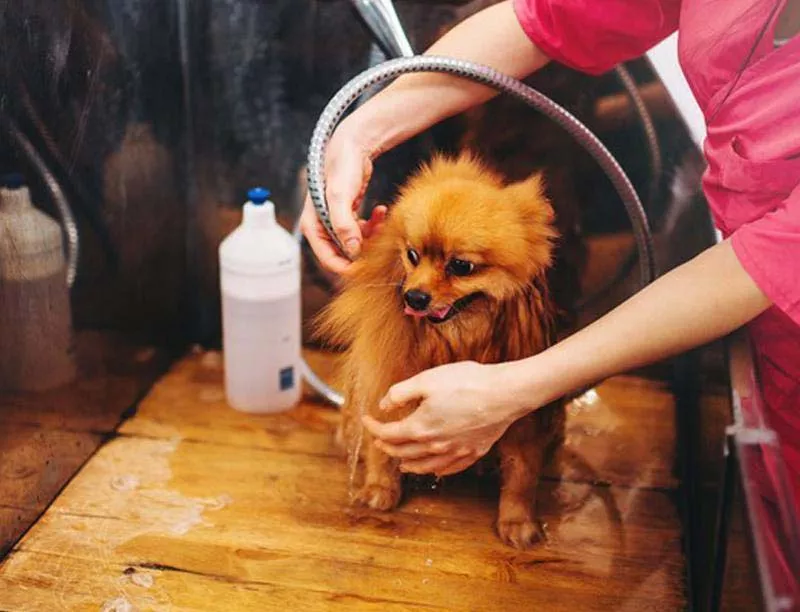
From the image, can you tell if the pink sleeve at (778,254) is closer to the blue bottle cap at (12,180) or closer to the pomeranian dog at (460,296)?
the pomeranian dog at (460,296)

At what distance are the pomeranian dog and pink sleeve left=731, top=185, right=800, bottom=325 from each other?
281 mm

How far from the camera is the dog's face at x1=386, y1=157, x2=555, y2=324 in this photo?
1.04 m

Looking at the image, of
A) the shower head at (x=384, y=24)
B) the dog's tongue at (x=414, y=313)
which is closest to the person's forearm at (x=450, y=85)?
the shower head at (x=384, y=24)

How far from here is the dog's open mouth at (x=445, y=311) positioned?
3.50 feet

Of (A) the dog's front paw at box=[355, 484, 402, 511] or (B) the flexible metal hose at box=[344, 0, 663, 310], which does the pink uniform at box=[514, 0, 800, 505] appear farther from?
(A) the dog's front paw at box=[355, 484, 402, 511]

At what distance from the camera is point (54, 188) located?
1217mm

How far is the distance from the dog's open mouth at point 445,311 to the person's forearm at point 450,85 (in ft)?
0.81

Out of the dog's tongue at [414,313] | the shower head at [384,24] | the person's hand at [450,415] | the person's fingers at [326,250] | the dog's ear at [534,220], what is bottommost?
the person's hand at [450,415]

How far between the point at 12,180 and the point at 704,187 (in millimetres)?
800

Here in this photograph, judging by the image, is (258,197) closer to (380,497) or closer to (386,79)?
(386,79)

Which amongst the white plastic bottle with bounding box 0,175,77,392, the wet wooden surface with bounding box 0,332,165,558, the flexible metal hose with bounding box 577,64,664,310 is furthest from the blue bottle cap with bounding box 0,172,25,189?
the flexible metal hose with bounding box 577,64,664,310

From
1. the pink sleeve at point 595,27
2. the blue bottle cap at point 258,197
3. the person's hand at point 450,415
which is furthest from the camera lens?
the blue bottle cap at point 258,197

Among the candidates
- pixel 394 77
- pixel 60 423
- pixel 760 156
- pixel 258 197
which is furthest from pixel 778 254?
pixel 60 423

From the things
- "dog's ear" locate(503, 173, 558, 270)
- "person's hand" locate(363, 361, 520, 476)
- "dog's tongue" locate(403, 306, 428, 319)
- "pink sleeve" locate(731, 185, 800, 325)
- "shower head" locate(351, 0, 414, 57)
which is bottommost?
"person's hand" locate(363, 361, 520, 476)
